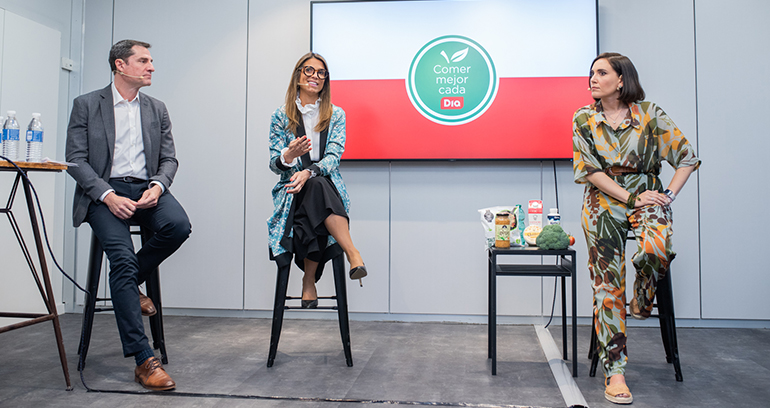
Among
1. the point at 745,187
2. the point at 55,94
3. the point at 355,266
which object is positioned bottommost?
the point at 355,266

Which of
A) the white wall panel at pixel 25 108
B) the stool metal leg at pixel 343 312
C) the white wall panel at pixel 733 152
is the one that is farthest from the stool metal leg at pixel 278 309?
the white wall panel at pixel 733 152

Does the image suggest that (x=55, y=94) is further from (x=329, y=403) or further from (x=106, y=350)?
(x=329, y=403)

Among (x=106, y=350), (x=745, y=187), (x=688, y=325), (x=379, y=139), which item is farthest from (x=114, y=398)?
(x=745, y=187)

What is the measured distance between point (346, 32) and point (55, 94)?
2105 millimetres

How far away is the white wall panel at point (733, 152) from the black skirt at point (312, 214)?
7.96 feet

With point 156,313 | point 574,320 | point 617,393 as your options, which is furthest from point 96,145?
point 617,393

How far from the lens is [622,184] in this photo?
209cm

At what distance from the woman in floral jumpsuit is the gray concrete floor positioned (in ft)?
1.18

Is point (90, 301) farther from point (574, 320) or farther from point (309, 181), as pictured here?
point (574, 320)

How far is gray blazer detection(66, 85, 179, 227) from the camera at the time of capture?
2172 mm

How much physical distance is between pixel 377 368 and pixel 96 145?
166cm

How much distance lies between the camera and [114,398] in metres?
1.88

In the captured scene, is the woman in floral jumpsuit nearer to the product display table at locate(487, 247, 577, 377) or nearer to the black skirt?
the product display table at locate(487, 247, 577, 377)

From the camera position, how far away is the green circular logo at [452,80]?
3191 mm
